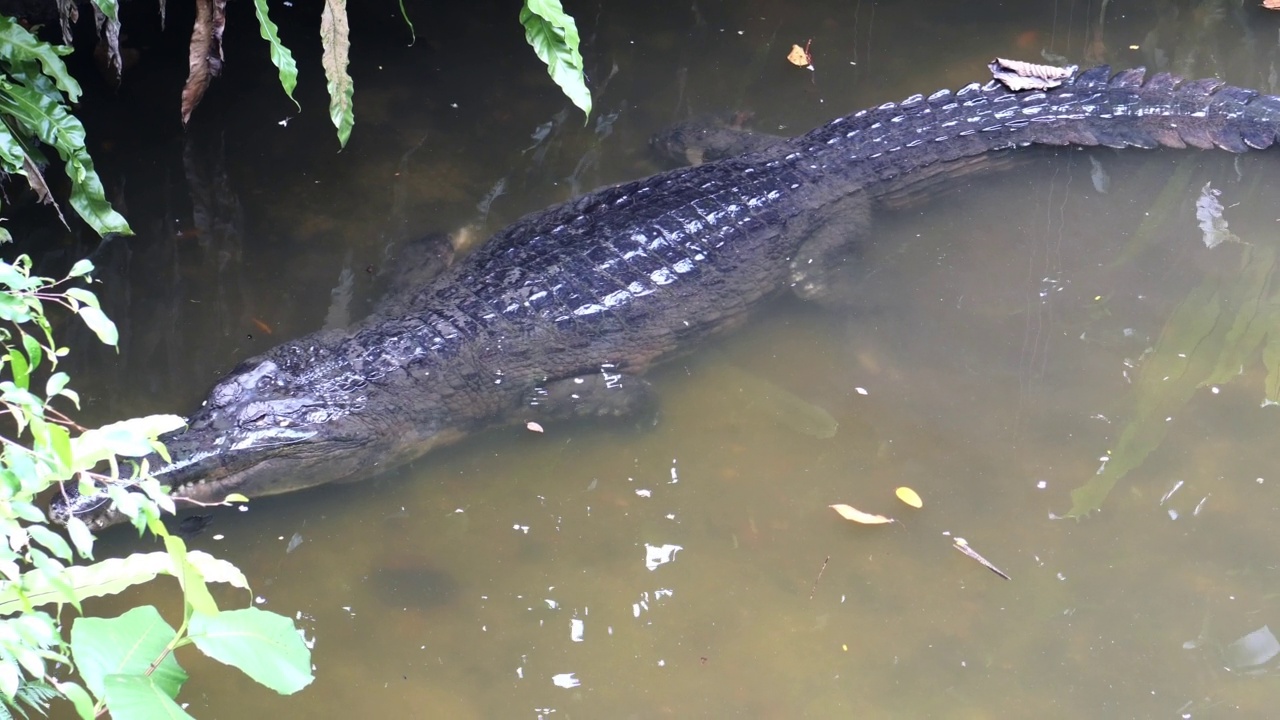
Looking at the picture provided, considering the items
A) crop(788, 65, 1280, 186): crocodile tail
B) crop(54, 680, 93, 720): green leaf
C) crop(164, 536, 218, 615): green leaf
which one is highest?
crop(164, 536, 218, 615): green leaf

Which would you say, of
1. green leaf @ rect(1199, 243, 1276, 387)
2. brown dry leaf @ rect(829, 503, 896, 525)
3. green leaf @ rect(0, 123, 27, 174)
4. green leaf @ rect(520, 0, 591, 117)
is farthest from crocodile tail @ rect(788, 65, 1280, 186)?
green leaf @ rect(0, 123, 27, 174)

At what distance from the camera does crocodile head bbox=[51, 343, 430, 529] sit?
3.57 meters

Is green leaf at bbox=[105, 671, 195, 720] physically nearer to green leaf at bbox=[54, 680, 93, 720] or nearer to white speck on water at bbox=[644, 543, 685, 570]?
green leaf at bbox=[54, 680, 93, 720]

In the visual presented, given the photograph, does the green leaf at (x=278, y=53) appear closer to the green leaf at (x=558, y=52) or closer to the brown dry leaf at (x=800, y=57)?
the green leaf at (x=558, y=52)

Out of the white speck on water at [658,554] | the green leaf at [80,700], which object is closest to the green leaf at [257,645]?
the green leaf at [80,700]

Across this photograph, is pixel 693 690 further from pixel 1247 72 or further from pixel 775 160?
pixel 1247 72

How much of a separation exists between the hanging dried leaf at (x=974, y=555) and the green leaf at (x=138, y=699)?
281 centimetres

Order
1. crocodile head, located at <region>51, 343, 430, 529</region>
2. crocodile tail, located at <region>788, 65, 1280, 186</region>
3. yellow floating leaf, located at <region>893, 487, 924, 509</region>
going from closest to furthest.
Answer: crocodile head, located at <region>51, 343, 430, 529</region>
yellow floating leaf, located at <region>893, 487, 924, 509</region>
crocodile tail, located at <region>788, 65, 1280, 186</region>

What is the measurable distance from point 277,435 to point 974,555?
263cm

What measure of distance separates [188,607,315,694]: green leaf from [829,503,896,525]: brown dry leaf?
8.00 ft

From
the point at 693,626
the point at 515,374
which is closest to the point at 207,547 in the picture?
the point at 515,374

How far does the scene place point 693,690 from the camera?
10.4 feet

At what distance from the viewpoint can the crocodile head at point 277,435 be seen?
357cm

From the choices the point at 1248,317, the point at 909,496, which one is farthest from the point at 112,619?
the point at 1248,317
